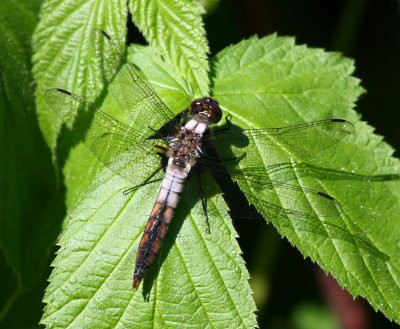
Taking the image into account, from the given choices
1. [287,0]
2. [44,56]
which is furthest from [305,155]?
[287,0]

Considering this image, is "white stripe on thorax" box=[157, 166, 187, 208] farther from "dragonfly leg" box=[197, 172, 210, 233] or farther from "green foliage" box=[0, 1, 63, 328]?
"green foliage" box=[0, 1, 63, 328]

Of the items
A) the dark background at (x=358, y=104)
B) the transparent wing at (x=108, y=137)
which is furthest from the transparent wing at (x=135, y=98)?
the dark background at (x=358, y=104)

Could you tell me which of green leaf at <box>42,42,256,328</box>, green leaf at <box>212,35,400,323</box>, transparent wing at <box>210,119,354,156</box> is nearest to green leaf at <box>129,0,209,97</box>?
transparent wing at <box>210,119,354,156</box>

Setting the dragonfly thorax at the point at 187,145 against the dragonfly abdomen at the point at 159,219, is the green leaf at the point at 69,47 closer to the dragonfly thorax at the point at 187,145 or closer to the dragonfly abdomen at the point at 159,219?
the dragonfly thorax at the point at 187,145

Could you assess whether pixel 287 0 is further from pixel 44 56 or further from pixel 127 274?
pixel 127 274

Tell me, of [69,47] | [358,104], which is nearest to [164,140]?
[69,47]

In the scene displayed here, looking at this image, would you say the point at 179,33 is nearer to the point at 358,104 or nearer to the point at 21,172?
the point at 21,172
